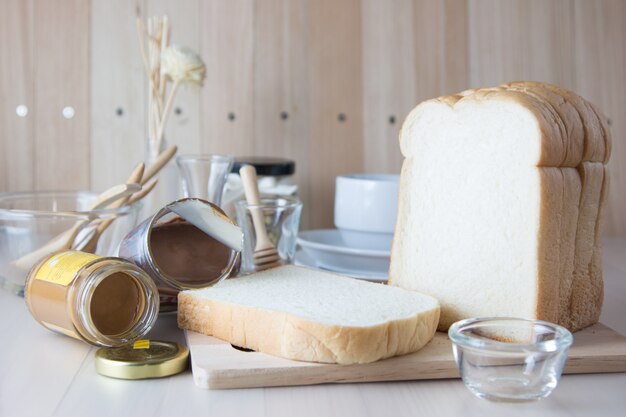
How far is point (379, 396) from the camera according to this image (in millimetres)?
792

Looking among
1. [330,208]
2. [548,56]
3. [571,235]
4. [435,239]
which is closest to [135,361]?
[435,239]

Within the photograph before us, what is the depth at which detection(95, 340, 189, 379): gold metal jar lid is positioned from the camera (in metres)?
0.83

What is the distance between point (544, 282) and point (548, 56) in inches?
47.1

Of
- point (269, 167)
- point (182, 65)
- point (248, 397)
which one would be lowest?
point (248, 397)

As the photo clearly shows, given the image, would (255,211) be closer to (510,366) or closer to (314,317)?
(314,317)

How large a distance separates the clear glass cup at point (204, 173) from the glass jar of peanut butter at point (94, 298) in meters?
0.41

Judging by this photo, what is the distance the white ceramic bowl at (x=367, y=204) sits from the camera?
1371 millimetres

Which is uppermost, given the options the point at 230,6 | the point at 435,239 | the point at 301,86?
the point at 230,6

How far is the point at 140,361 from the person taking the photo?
0.84 metres

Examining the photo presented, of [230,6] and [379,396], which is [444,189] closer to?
[379,396]

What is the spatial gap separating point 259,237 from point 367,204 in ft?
0.77

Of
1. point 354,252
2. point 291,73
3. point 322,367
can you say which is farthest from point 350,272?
point 291,73

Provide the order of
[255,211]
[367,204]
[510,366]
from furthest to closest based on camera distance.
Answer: [367,204] → [255,211] → [510,366]

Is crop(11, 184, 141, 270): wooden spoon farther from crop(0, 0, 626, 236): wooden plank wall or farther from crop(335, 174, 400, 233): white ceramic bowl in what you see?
crop(0, 0, 626, 236): wooden plank wall
